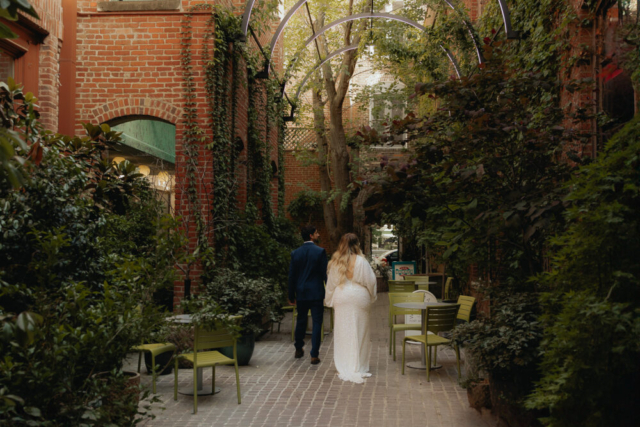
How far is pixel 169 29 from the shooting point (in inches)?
362

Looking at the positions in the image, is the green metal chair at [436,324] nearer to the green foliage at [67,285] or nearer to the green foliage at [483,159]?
→ the green foliage at [483,159]

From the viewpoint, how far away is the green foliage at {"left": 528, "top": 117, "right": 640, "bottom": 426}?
307cm

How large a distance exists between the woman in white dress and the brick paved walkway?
0.26 metres

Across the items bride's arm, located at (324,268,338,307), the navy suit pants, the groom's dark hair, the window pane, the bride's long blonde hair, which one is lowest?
the navy suit pants

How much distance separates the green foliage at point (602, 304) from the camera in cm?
307

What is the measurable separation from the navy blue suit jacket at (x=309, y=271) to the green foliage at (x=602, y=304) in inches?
197

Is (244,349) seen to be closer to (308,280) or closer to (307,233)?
(308,280)

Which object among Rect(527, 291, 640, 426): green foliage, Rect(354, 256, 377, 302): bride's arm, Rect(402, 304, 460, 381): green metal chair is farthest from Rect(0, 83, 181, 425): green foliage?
Rect(402, 304, 460, 381): green metal chair

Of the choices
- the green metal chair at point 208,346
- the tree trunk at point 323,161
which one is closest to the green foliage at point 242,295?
the green metal chair at point 208,346

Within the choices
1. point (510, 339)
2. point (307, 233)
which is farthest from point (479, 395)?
point (307, 233)

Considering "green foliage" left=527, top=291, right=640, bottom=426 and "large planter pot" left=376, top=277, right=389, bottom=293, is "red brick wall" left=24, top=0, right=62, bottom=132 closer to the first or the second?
"green foliage" left=527, top=291, right=640, bottom=426

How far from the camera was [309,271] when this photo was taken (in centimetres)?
833

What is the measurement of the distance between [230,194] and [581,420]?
785cm

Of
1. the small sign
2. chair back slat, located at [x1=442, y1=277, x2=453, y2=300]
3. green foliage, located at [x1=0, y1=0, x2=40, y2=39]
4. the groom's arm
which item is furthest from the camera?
the small sign
